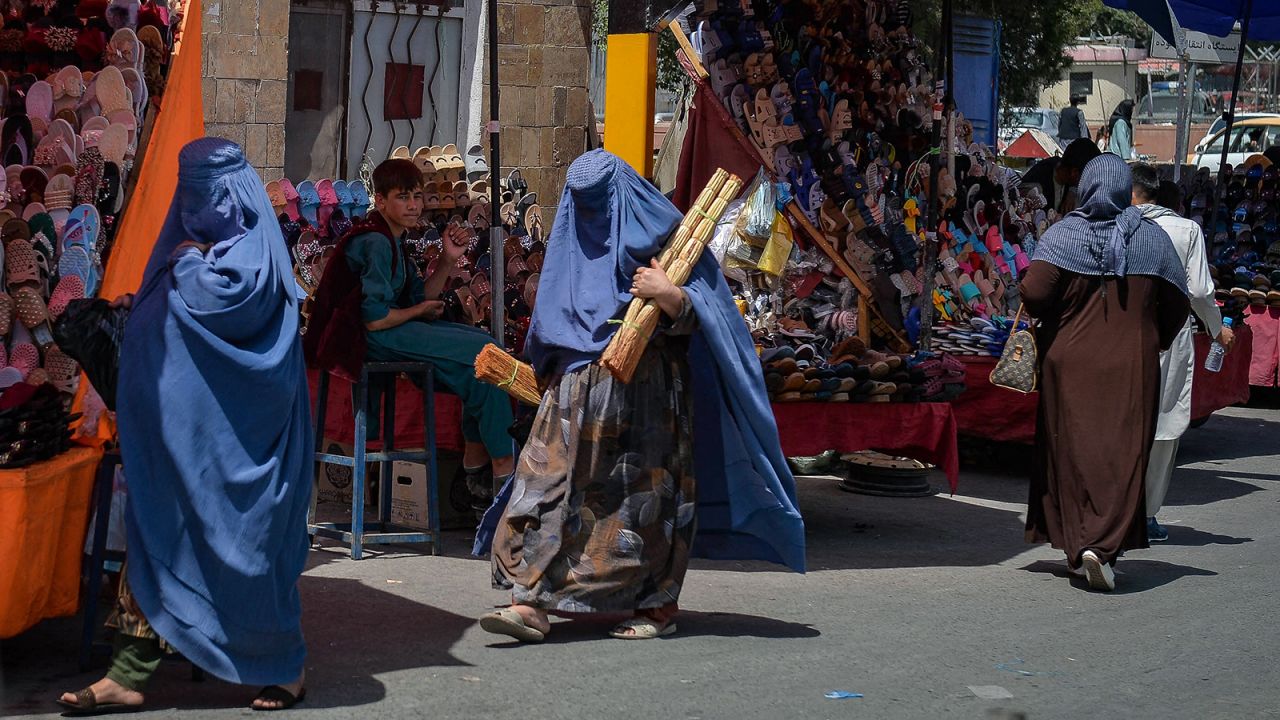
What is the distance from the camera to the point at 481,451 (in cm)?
698

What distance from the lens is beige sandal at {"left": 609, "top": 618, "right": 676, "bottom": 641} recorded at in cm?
541

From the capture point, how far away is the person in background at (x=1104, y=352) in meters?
6.62

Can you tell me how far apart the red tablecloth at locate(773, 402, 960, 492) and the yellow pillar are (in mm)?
1342

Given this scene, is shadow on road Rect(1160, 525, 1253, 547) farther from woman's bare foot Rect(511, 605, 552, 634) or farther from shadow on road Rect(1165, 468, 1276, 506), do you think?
woman's bare foot Rect(511, 605, 552, 634)

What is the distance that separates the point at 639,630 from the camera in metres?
5.42

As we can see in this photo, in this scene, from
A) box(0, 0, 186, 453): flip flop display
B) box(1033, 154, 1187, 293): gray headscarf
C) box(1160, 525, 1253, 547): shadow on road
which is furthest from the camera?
box(1160, 525, 1253, 547): shadow on road

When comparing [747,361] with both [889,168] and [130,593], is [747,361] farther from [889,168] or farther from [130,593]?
[889,168]

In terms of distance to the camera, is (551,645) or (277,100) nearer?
(551,645)

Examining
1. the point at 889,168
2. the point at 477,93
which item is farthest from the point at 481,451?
the point at 477,93

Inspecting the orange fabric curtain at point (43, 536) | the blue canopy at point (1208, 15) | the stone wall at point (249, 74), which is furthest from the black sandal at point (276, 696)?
the blue canopy at point (1208, 15)

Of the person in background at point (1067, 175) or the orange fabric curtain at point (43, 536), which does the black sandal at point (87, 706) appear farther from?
the person in background at point (1067, 175)

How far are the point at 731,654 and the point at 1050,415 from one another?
218 centimetres

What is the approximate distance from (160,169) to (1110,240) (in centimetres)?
378

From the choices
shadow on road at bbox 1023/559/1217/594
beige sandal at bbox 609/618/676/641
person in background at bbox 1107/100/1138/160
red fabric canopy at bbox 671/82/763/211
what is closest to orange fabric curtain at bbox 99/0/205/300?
beige sandal at bbox 609/618/676/641
